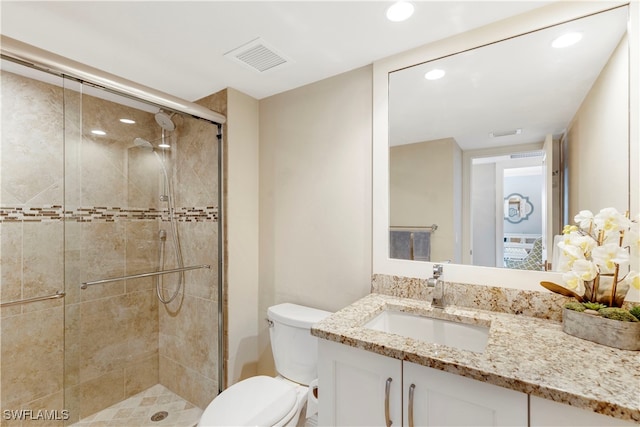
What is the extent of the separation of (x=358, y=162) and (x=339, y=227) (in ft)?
1.32

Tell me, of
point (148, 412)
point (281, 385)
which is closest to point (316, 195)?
point (281, 385)

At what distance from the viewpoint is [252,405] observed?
4.47 ft

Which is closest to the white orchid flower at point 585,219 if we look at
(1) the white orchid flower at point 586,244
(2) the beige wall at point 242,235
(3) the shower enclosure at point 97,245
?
(1) the white orchid flower at point 586,244

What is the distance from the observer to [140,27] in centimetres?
133

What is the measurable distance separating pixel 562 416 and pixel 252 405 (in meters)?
1.20

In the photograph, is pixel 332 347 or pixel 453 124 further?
pixel 453 124

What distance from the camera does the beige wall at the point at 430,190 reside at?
57.1 inches

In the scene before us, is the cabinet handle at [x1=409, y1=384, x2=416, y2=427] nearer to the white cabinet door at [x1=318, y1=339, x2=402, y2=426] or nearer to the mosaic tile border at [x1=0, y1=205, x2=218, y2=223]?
the white cabinet door at [x1=318, y1=339, x2=402, y2=426]

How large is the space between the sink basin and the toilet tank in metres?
0.39

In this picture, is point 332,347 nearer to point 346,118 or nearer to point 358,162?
point 358,162

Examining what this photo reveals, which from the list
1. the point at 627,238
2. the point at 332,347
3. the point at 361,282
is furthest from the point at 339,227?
the point at 627,238

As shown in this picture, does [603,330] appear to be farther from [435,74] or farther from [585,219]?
[435,74]

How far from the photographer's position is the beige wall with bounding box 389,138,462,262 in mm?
1449

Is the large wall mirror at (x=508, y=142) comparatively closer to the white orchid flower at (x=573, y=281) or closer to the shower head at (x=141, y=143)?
the white orchid flower at (x=573, y=281)
